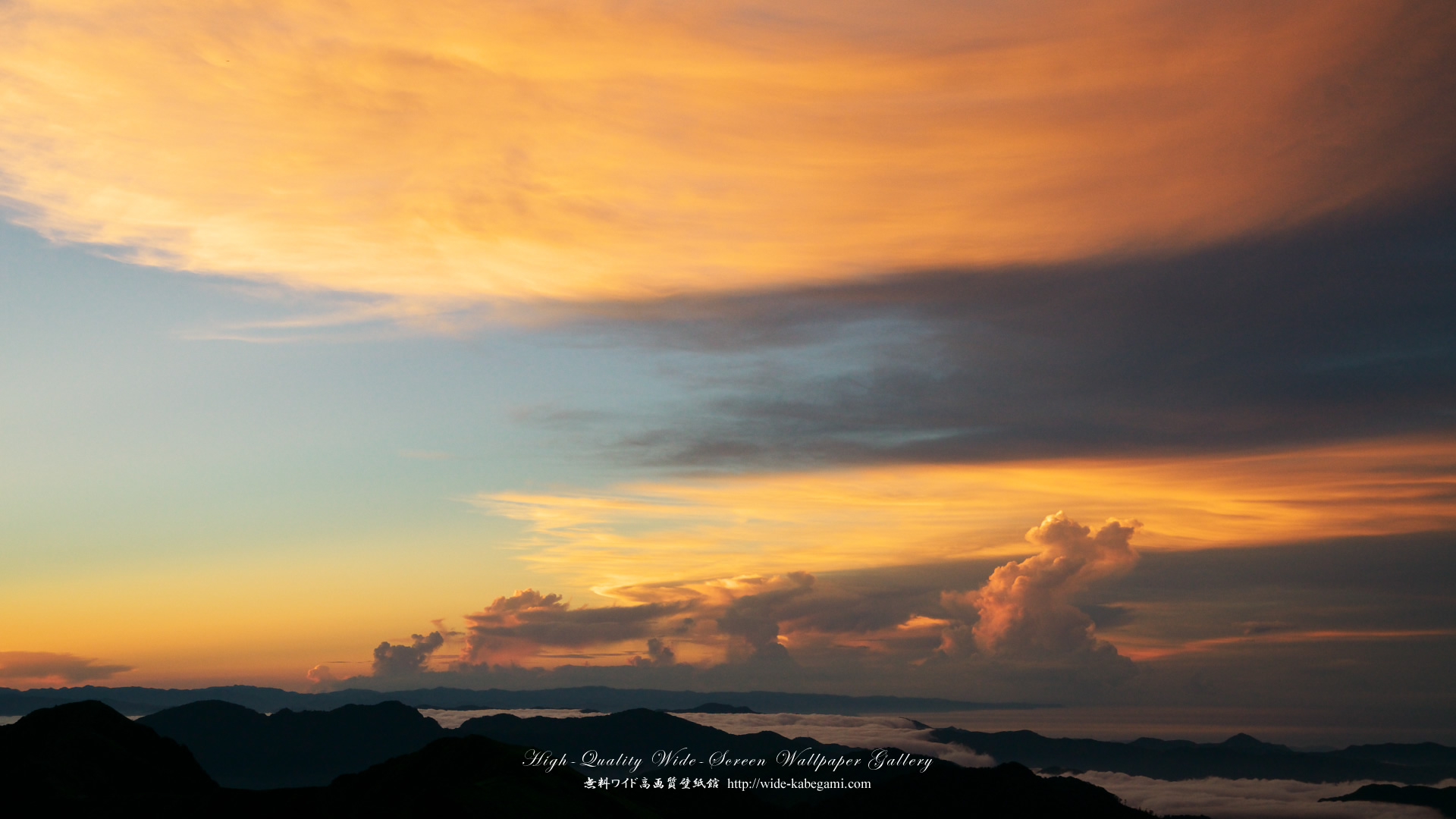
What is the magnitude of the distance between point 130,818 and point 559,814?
84267mm

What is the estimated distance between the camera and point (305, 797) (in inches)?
7451

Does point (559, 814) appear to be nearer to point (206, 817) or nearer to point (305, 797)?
point (305, 797)

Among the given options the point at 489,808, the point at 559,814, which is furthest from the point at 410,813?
the point at 559,814

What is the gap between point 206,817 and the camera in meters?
186

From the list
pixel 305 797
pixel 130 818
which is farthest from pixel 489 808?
pixel 130 818

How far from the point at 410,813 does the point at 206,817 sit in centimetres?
4187

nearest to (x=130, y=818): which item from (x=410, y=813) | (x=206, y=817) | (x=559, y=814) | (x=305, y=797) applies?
(x=206, y=817)

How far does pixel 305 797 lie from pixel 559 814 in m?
47.5

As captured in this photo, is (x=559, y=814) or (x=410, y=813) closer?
(x=410, y=813)

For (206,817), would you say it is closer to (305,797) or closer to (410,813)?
(305,797)

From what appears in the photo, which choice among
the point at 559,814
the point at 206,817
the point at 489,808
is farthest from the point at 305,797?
the point at 559,814

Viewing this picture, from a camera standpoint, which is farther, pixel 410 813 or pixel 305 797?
pixel 305 797

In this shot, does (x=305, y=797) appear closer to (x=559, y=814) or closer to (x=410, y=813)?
(x=410, y=813)

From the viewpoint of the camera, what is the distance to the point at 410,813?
578 ft
